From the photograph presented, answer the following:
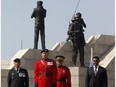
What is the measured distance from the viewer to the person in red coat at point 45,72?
748 cm

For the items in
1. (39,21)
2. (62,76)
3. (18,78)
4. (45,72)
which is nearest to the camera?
(45,72)

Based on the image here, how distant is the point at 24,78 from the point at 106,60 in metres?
8.86

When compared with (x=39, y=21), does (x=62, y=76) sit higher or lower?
lower

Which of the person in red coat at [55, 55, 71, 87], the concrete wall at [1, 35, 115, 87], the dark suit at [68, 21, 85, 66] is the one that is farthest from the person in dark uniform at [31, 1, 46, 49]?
the person in red coat at [55, 55, 71, 87]

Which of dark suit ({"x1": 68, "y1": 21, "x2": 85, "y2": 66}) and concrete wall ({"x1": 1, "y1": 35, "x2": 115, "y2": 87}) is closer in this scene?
concrete wall ({"x1": 1, "y1": 35, "x2": 115, "y2": 87})

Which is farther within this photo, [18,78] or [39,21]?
[39,21]

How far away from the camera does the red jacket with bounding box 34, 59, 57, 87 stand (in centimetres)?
748

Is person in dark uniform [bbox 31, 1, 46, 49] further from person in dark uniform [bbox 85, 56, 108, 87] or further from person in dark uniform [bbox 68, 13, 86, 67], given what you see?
person in dark uniform [bbox 85, 56, 108, 87]

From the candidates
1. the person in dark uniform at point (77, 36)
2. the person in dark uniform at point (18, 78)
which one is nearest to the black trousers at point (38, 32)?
the person in dark uniform at point (77, 36)

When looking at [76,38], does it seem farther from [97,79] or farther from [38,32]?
[97,79]

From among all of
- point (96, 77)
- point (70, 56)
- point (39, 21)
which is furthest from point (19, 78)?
point (70, 56)

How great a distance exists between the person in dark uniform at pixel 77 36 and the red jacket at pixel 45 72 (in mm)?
8032

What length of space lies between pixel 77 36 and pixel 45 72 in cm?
818

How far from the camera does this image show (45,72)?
7512 mm
